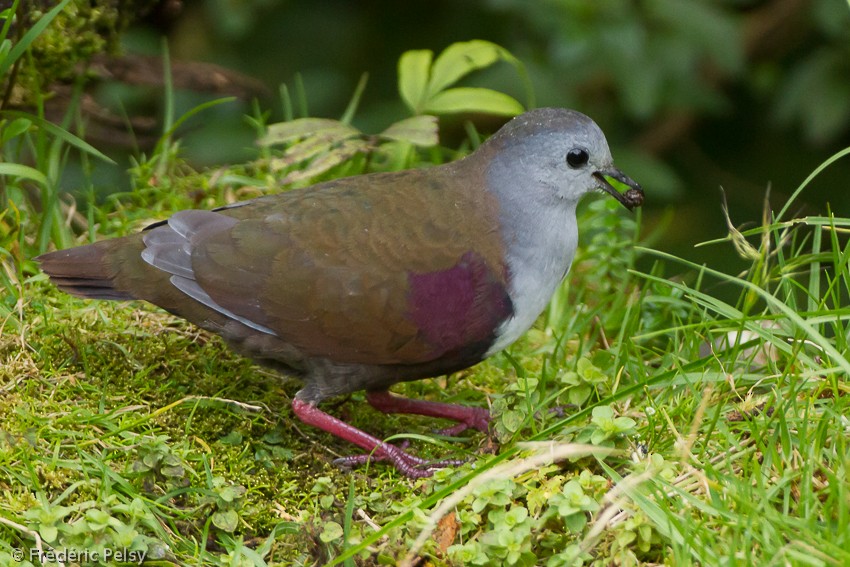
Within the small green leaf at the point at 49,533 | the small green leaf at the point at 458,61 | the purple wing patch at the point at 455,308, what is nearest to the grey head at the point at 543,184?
the purple wing patch at the point at 455,308

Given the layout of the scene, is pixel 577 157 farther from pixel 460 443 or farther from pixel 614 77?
pixel 614 77

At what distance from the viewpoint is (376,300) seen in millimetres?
3344

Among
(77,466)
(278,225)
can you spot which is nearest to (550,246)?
(278,225)

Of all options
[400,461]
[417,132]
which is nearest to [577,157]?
[417,132]

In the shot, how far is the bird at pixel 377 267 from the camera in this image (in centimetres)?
335

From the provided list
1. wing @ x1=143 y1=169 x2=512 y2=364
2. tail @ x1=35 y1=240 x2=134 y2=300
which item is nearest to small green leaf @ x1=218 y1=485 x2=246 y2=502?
wing @ x1=143 y1=169 x2=512 y2=364

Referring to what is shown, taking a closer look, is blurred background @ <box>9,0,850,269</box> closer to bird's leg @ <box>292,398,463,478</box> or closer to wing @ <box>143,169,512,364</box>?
wing @ <box>143,169,512,364</box>

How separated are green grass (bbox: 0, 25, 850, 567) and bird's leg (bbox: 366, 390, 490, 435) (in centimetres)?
6

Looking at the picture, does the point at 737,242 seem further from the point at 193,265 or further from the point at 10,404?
the point at 10,404

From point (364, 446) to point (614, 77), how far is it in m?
2.81

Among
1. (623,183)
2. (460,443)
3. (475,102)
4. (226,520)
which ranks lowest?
(460,443)

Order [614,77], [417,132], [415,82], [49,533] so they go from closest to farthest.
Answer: [49,533] < [417,132] < [415,82] < [614,77]

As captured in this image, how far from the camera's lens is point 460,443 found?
3.61m

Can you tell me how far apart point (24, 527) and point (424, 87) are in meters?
2.54
